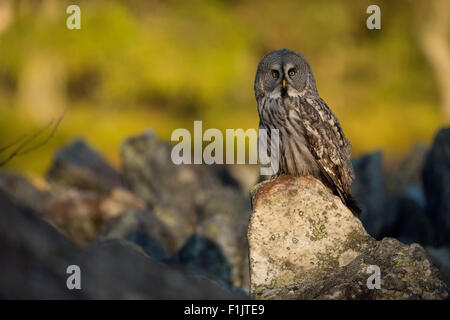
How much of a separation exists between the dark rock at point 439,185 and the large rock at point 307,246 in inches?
176

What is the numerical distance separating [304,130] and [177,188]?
6077mm

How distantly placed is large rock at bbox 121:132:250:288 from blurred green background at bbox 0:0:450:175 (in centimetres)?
1193

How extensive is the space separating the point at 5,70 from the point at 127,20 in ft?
20.6

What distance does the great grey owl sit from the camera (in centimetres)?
567

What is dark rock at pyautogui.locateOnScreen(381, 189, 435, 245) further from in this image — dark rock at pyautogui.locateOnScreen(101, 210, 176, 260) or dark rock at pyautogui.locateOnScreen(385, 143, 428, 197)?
dark rock at pyautogui.locateOnScreen(101, 210, 176, 260)

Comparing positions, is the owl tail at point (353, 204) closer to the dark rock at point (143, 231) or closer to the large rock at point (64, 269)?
the large rock at point (64, 269)

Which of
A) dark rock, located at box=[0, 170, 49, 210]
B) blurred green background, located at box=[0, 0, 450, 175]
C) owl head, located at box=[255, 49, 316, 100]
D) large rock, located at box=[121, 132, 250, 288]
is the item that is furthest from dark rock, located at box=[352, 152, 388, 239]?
blurred green background, located at box=[0, 0, 450, 175]

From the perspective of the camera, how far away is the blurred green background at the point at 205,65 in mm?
26953

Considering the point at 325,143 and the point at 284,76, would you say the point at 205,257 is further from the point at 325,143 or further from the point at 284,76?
the point at 284,76

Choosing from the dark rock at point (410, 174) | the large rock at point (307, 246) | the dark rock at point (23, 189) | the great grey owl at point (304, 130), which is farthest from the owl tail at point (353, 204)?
the dark rock at point (410, 174)

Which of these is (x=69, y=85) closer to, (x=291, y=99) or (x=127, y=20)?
(x=127, y=20)

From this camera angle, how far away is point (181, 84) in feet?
95.5

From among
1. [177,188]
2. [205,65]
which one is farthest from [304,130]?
[205,65]

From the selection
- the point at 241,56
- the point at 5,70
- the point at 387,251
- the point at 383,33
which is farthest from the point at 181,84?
the point at 387,251
